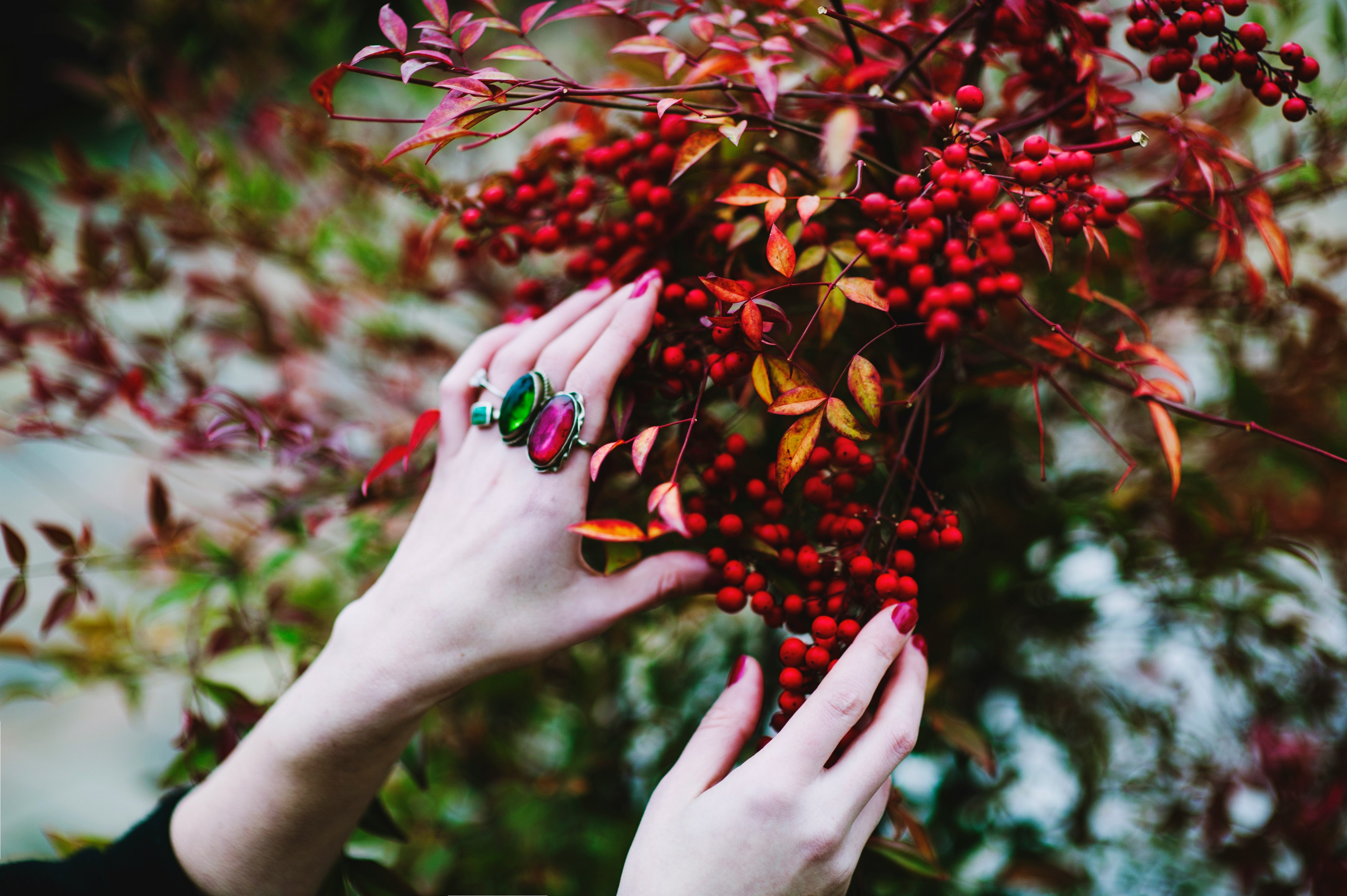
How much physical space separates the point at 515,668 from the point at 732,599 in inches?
7.2

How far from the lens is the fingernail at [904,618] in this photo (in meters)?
0.44

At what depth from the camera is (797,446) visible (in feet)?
1.33

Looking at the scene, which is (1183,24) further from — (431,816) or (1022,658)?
(431,816)

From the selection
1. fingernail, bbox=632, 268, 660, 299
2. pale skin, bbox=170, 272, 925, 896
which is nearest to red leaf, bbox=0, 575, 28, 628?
pale skin, bbox=170, 272, 925, 896

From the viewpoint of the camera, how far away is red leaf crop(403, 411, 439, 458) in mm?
516

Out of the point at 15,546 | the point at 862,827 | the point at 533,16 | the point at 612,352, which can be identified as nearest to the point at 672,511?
the point at 612,352

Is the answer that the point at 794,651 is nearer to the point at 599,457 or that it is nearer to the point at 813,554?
the point at 813,554

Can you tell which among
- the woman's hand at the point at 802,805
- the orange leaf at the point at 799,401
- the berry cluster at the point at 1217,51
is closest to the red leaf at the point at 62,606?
the woman's hand at the point at 802,805

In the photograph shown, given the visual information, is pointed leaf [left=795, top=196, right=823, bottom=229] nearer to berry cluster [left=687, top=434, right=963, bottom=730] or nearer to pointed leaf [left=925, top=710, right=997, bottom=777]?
berry cluster [left=687, top=434, right=963, bottom=730]

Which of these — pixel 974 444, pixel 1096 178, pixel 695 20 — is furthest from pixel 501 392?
pixel 1096 178

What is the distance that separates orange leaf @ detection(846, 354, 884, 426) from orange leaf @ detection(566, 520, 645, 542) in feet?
0.50

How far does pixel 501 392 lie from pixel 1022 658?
2.40 ft

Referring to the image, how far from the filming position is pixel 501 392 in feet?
1.80

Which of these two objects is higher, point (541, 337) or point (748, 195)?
point (748, 195)
